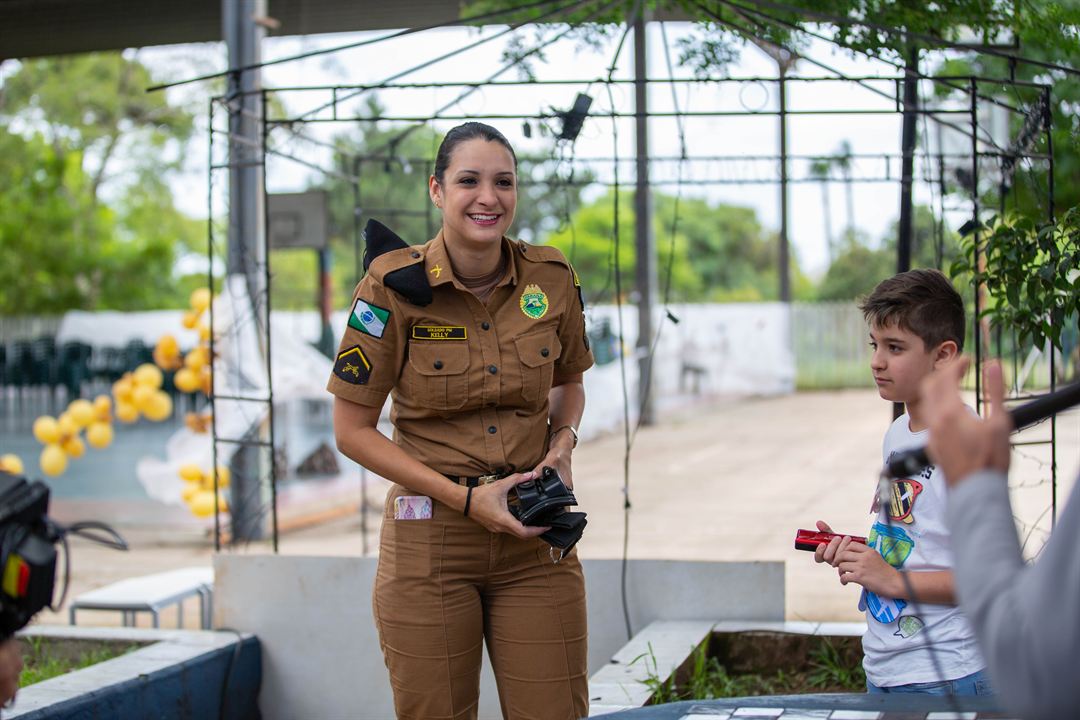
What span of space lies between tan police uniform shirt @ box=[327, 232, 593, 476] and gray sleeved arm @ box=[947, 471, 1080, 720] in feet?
5.09

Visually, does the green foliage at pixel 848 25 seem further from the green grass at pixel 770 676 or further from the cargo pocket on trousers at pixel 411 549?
the cargo pocket on trousers at pixel 411 549

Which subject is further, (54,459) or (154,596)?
(54,459)

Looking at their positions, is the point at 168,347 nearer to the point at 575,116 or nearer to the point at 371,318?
the point at 575,116

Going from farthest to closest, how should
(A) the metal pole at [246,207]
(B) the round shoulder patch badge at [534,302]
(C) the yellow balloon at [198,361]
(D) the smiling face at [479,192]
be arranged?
(A) the metal pole at [246,207]
(C) the yellow balloon at [198,361]
(B) the round shoulder patch badge at [534,302]
(D) the smiling face at [479,192]

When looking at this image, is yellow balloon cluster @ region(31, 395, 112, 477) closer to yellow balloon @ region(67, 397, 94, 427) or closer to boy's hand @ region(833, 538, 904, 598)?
yellow balloon @ region(67, 397, 94, 427)

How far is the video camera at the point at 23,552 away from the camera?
1.66 m

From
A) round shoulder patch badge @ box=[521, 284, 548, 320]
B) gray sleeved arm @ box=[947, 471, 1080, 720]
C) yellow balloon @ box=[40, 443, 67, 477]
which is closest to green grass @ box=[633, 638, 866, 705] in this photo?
round shoulder patch badge @ box=[521, 284, 548, 320]

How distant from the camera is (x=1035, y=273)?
3.77m

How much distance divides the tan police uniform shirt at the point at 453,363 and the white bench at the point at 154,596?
307 cm

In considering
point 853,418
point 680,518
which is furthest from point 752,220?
point 680,518

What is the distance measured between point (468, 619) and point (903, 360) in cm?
111

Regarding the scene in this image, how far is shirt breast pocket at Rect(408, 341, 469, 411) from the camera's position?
268 centimetres

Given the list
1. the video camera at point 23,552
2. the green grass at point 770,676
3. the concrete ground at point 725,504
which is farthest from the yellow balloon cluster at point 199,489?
the video camera at point 23,552

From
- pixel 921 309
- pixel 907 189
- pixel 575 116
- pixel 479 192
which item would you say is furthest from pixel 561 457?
pixel 907 189
